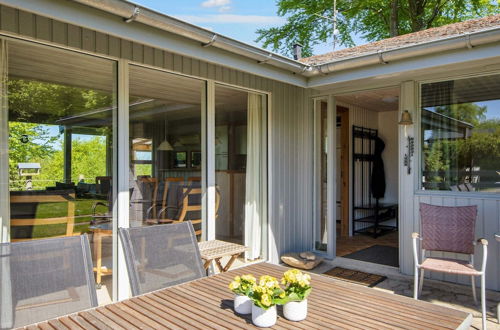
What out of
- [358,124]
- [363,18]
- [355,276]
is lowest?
[355,276]

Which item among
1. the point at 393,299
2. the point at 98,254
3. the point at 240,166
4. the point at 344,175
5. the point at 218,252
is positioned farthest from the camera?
the point at 344,175

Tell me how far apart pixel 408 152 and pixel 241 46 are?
2411mm

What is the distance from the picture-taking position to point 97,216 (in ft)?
10.5

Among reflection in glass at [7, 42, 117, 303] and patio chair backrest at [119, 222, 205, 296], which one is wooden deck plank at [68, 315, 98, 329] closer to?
patio chair backrest at [119, 222, 205, 296]

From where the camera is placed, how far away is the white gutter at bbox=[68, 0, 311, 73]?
2406 millimetres

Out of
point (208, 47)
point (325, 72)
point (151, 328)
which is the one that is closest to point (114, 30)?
point (208, 47)

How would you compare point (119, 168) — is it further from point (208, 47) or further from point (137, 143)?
point (208, 47)

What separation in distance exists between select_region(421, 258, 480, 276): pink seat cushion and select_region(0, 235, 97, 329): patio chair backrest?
9.17ft

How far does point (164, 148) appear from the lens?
13.1ft

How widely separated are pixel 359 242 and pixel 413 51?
3.51 m

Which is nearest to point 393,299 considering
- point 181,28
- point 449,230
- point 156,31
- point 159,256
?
point 159,256

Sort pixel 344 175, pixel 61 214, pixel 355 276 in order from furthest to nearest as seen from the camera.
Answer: pixel 344 175
pixel 355 276
pixel 61 214

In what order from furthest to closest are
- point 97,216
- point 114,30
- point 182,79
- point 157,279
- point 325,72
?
point 325,72
point 182,79
point 97,216
point 114,30
point 157,279

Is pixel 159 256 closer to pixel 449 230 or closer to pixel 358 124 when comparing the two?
pixel 449 230
